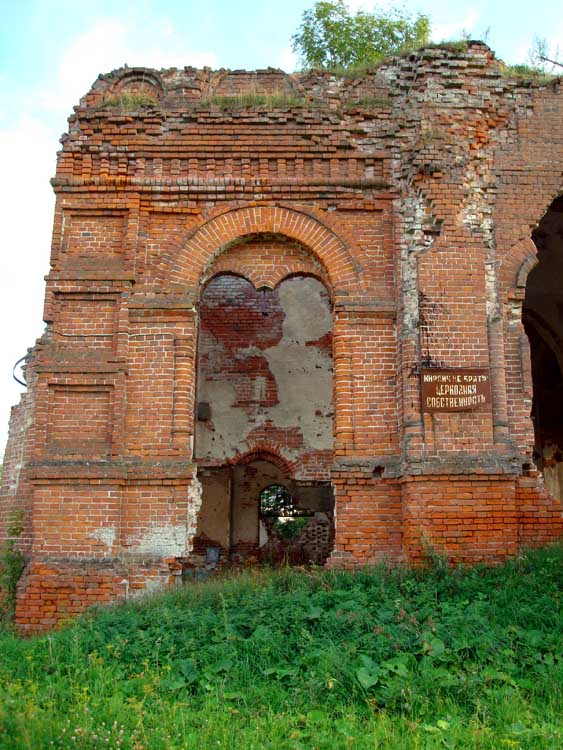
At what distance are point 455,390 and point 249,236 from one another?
323 centimetres

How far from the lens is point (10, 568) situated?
860 centimetres

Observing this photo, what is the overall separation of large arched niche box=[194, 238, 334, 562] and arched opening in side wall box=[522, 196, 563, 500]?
13.9ft

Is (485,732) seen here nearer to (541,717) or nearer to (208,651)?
(541,717)

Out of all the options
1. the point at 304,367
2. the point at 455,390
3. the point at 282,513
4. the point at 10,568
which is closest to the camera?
the point at 455,390

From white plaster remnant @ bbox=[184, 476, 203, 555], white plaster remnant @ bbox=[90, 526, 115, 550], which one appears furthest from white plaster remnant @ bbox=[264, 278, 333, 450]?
white plaster remnant @ bbox=[90, 526, 115, 550]

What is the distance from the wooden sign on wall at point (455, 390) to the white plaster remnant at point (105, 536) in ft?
12.7

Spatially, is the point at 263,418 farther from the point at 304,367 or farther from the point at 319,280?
the point at 319,280

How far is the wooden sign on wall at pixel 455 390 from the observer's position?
835 centimetres

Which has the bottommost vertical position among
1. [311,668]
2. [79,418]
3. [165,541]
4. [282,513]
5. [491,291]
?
[311,668]

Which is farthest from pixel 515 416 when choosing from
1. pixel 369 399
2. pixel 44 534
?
pixel 44 534

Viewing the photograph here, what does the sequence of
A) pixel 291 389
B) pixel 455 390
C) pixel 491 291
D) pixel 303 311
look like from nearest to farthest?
pixel 455 390, pixel 491 291, pixel 291 389, pixel 303 311

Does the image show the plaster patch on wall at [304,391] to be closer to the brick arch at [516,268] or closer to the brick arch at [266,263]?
the brick arch at [266,263]

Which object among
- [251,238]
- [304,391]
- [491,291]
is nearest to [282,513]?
[304,391]

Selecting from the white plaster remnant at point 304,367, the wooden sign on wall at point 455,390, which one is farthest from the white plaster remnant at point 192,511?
the white plaster remnant at point 304,367
